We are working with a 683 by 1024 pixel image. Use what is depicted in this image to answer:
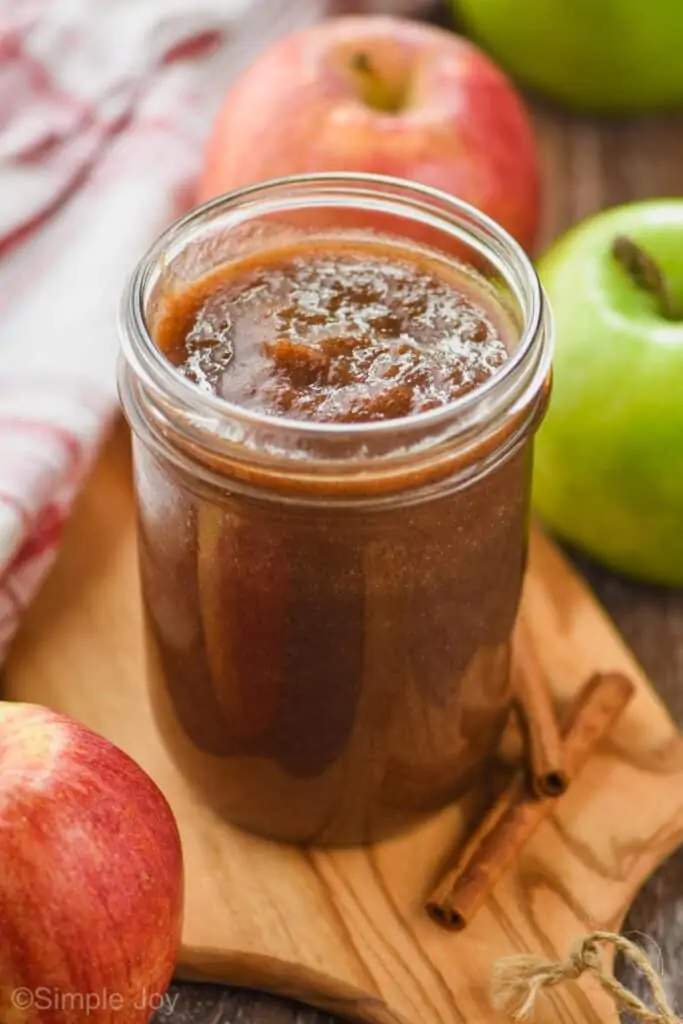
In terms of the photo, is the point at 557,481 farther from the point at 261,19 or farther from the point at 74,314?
the point at 261,19

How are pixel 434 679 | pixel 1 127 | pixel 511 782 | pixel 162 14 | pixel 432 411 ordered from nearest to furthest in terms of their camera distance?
pixel 432 411 → pixel 434 679 → pixel 511 782 → pixel 1 127 → pixel 162 14

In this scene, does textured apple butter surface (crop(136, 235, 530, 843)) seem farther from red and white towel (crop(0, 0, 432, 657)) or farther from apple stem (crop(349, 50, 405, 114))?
apple stem (crop(349, 50, 405, 114))

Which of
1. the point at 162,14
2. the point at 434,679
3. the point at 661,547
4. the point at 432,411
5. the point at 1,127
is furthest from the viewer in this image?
the point at 162,14

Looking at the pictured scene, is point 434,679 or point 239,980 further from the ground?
point 434,679

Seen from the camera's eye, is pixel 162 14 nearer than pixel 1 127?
No

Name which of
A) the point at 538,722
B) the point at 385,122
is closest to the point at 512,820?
the point at 538,722

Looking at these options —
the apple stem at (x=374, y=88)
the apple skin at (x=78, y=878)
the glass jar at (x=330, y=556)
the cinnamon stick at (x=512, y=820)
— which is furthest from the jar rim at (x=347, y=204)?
the apple stem at (x=374, y=88)

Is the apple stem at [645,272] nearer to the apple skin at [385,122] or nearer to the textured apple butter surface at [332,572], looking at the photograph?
the apple skin at [385,122]

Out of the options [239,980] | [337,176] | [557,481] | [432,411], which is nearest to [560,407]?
[557,481]

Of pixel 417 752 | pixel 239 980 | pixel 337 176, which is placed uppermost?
pixel 337 176
